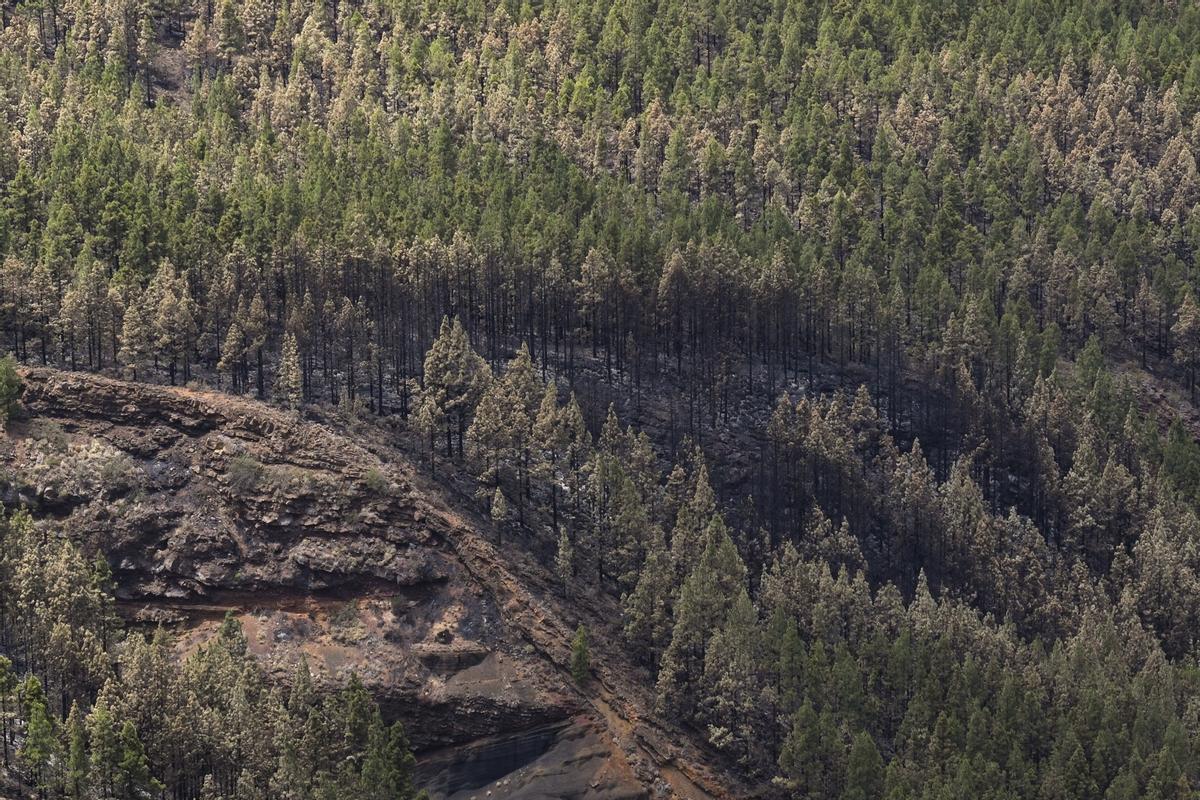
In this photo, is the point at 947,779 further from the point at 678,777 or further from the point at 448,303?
the point at 448,303

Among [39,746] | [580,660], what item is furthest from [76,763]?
[580,660]

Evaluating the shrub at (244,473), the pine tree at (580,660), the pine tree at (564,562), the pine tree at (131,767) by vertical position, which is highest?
the shrub at (244,473)

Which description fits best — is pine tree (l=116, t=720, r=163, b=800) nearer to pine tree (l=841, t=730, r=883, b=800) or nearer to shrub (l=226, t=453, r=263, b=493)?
shrub (l=226, t=453, r=263, b=493)

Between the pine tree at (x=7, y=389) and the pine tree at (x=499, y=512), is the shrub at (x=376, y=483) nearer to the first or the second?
the pine tree at (x=499, y=512)

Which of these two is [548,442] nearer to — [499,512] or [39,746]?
[499,512]

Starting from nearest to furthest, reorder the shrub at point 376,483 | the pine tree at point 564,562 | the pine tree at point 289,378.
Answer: the pine tree at point 564,562, the shrub at point 376,483, the pine tree at point 289,378

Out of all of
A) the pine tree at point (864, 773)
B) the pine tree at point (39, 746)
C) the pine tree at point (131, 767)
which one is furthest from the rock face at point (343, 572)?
the pine tree at point (39, 746)

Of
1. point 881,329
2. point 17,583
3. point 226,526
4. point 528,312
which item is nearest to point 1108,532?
point 881,329

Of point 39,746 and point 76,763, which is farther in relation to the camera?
point 39,746

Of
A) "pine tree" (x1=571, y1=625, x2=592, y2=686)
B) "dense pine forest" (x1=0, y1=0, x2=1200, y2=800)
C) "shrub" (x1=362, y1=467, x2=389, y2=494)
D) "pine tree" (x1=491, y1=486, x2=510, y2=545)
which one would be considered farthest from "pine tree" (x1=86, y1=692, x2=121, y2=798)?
"pine tree" (x1=491, y1=486, x2=510, y2=545)
